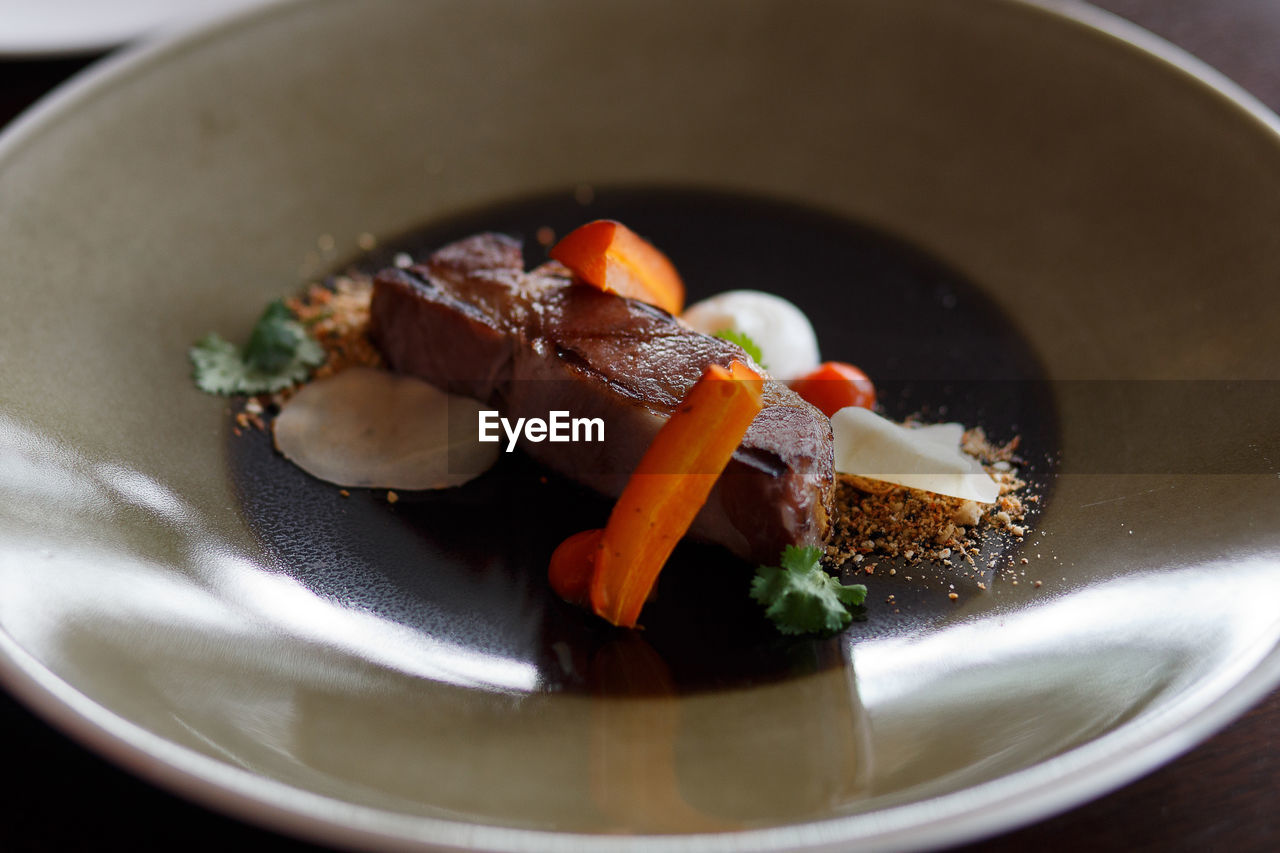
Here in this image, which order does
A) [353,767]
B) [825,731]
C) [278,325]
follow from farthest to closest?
1. [278,325]
2. [825,731]
3. [353,767]

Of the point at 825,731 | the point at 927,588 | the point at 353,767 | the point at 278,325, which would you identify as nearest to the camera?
the point at 353,767

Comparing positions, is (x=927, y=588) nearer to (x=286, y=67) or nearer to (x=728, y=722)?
(x=728, y=722)

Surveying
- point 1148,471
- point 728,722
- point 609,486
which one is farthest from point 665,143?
point 728,722

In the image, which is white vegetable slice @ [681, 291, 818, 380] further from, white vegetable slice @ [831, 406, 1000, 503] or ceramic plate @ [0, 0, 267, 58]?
ceramic plate @ [0, 0, 267, 58]

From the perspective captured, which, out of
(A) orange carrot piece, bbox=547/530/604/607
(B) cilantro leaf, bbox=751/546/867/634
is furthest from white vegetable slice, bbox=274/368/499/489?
(B) cilantro leaf, bbox=751/546/867/634
